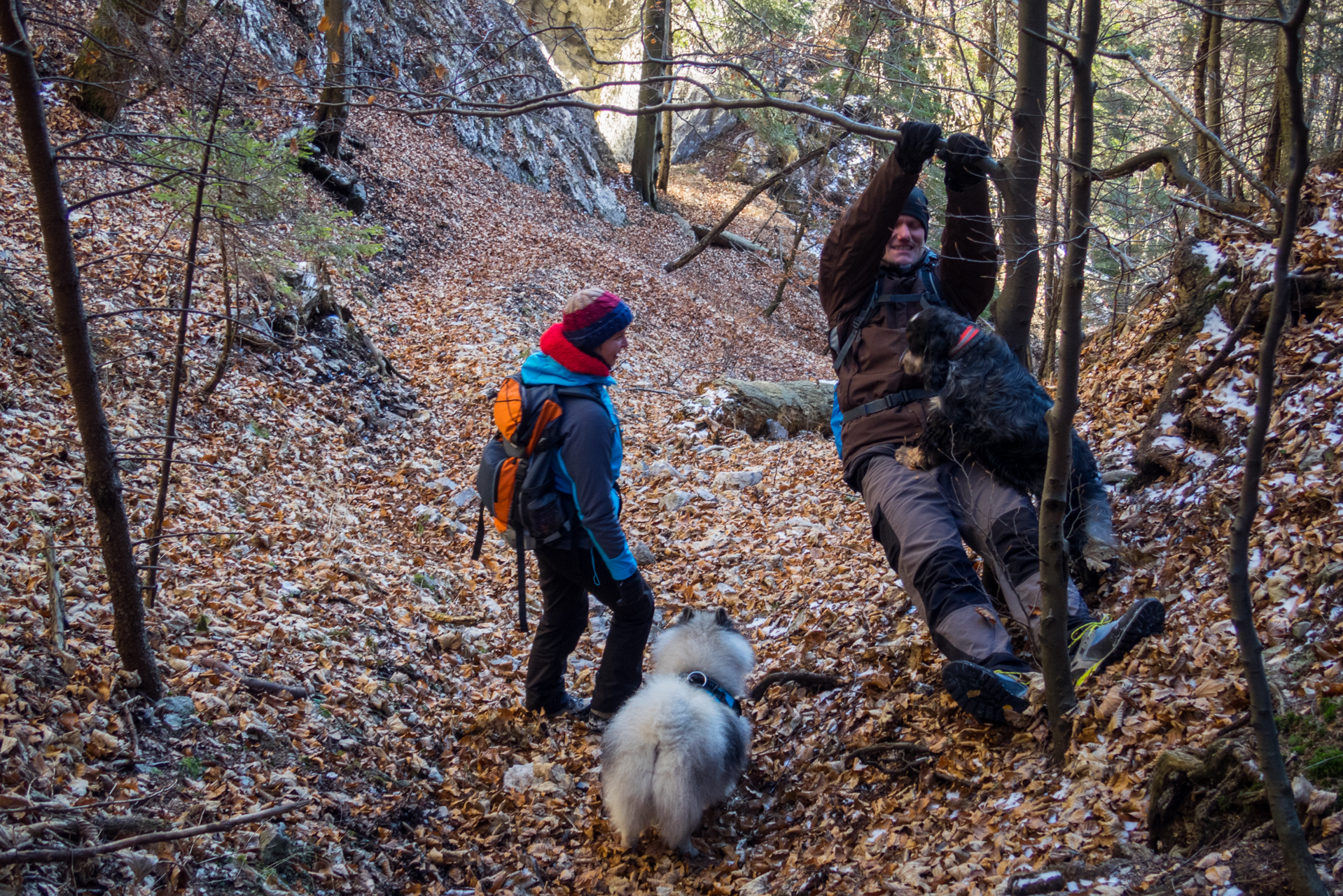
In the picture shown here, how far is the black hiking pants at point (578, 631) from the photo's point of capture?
4191 mm

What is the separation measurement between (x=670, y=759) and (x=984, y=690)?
1.33m

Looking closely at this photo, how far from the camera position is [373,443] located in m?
8.00

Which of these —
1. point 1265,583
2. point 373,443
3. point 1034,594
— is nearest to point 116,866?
point 1034,594

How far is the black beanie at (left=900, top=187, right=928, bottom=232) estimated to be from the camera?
4.12 metres

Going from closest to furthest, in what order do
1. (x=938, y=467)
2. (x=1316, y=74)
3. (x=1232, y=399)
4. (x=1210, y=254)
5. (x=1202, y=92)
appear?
1. (x=938, y=467)
2. (x=1232, y=399)
3. (x=1210, y=254)
4. (x=1316, y=74)
5. (x=1202, y=92)

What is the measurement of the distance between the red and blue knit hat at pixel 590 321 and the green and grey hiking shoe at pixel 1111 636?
250cm

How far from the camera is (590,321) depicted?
3.92m

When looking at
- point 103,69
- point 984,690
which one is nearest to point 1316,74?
point 984,690

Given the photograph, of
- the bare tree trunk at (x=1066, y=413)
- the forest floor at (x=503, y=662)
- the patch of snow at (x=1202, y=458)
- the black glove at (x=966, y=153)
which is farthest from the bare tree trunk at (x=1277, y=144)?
the bare tree trunk at (x=1066, y=413)

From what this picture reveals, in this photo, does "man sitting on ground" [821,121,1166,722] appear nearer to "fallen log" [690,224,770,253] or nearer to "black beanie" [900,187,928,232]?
"black beanie" [900,187,928,232]

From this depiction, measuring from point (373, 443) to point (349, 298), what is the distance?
349 cm

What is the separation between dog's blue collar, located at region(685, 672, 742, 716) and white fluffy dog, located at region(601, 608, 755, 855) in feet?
0.05

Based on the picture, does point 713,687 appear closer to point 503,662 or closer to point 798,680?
point 798,680

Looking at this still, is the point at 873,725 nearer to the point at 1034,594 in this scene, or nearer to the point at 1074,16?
the point at 1034,594
